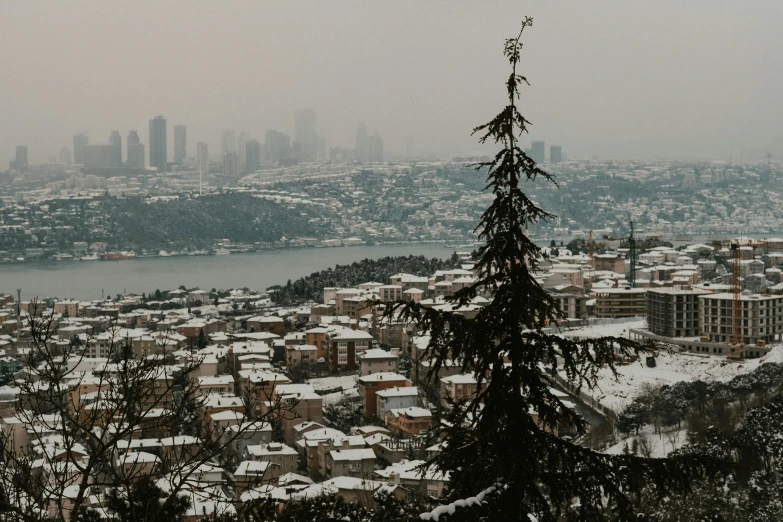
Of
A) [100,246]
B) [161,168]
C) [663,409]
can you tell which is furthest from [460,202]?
[663,409]

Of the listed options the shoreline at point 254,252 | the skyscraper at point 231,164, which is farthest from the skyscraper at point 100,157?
the shoreline at point 254,252

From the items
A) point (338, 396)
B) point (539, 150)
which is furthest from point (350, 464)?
point (539, 150)

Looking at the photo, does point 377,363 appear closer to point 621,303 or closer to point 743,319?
point 743,319

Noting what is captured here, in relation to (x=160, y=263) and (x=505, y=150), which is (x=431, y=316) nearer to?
(x=505, y=150)

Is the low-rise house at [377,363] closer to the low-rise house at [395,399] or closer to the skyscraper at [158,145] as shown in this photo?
the low-rise house at [395,399]

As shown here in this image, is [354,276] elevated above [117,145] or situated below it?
below

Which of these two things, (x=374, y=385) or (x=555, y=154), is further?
(x=555, y=154)

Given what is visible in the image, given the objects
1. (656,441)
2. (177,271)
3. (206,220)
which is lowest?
(656,441)
